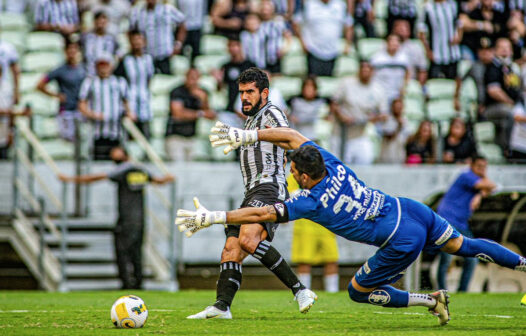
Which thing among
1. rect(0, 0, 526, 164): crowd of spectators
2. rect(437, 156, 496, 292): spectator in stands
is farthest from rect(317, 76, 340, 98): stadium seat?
rect(437, 156, 496, 292): spectator in stands

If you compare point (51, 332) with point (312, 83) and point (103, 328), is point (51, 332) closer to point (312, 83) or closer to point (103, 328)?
point (103, 328)

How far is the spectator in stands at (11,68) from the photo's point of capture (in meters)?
15.4

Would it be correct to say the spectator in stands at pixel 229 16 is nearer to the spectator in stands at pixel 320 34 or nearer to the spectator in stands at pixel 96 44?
the spectator in stands at pixel 320 34

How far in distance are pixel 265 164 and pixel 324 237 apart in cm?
557

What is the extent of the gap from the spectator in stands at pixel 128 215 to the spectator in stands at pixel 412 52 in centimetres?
605

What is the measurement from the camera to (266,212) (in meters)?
6.55

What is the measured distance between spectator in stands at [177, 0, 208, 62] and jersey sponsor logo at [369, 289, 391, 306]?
10487 mm

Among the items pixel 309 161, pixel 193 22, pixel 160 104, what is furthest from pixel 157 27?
pixel 309 161

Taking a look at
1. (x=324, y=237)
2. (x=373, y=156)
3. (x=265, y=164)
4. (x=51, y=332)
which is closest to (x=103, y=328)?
(x=51, y=332)

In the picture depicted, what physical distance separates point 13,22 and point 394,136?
800cm

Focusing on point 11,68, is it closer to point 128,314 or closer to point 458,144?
point 458,144

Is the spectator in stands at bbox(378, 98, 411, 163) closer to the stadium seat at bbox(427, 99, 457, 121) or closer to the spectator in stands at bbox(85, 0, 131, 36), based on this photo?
the stadium seat at bbox(427, 99, 457, 121)

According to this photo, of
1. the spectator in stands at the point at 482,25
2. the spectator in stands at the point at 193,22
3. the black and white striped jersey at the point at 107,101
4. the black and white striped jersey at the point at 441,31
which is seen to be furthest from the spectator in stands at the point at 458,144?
the black and white striped jersey at the point at 107,101

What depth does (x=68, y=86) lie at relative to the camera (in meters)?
15.2
